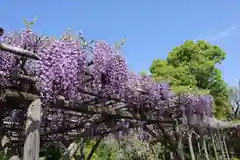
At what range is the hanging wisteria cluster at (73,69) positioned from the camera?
3.33 meters

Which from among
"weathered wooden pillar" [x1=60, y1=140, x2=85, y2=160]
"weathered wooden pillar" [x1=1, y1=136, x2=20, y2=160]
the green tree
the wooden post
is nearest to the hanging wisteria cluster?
the wooden post

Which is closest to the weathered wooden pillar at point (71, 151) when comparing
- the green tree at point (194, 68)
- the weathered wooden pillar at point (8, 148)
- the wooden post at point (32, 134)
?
→ the weathered wooden pillar at point (8, 148)

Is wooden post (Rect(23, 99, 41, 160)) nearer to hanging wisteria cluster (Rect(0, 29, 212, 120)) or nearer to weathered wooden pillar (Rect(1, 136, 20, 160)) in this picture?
hanging wisteria cluster (Rect(0, 29, 212, 120))

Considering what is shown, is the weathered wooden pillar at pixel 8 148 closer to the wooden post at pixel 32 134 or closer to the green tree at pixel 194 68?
the wooden post at pixel 32 134

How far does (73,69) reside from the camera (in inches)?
140

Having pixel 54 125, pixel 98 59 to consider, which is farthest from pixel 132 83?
pixel 54 125

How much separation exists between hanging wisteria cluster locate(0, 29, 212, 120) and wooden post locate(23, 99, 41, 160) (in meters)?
0.19

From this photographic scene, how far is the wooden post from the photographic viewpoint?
3.03 metres

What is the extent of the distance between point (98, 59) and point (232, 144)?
953cm

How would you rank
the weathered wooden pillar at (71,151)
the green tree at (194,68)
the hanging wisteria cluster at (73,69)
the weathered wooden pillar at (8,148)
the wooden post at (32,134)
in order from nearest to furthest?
the wooden post at (32,134) < the hanging wisteria cluster at (73,69) < the weathered wooden pillar at (8,148) < the weathered wooden pillar at (71,151) < the green tree at (194,68)

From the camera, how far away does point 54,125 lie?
6281 millimetres

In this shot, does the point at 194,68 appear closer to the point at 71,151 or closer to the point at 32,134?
the point at 71,151

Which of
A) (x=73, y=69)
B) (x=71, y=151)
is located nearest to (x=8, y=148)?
(x=71, y=151)

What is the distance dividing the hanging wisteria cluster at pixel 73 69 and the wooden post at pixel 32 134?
0.62 ft
